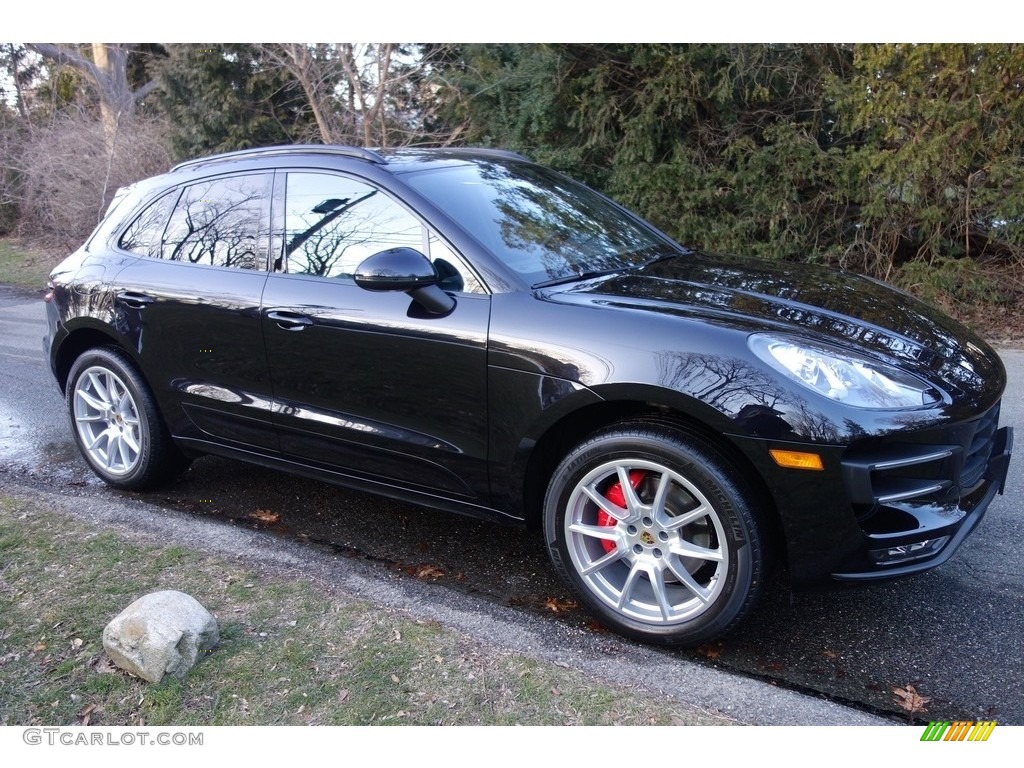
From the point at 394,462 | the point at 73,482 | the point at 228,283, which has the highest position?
the point at 228,283

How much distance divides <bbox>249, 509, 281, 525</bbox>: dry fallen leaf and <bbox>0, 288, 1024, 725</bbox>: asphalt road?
0.01 m

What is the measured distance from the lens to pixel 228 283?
3.85 m

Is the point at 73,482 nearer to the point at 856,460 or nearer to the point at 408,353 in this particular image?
the point at 408,353

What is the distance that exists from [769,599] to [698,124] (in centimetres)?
727

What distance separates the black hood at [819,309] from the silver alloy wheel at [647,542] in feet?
1.99

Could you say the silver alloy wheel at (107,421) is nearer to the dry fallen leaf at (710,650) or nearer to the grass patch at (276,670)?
the grass patch at (276,670)

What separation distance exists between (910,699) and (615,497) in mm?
1119

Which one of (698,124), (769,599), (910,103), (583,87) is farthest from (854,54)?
(769,599)

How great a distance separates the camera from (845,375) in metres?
2.68

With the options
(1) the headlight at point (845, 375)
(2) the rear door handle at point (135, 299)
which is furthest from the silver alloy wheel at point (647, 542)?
(2) the rear door handle at point (135, 299)

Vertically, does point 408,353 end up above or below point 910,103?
below

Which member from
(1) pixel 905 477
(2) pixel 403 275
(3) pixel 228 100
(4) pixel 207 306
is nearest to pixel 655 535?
(1) pixel 905 477

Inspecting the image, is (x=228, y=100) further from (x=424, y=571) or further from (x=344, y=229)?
(x=424, y=571)

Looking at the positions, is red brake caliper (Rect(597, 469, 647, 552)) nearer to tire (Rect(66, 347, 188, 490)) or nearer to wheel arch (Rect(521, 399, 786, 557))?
wheel arch (Rect(521, 399, 786, 557))
